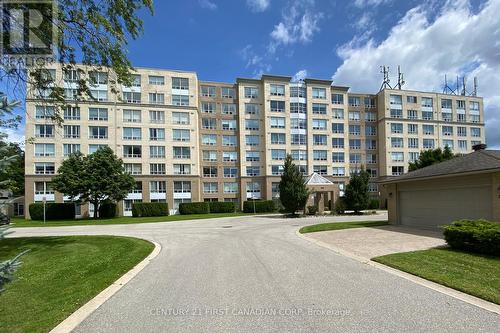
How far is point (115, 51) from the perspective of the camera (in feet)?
44.1

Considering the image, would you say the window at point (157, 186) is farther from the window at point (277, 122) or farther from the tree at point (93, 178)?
the window at point (277, 122)

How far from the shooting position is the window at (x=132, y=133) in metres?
48.2

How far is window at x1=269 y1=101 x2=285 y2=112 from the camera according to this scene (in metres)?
54.3

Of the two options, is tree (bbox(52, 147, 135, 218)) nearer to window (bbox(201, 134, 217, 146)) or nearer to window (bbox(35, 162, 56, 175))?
window (bbox(35, 162, 56, 175))

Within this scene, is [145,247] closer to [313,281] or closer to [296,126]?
[313,281]

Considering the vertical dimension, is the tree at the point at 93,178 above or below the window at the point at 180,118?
below

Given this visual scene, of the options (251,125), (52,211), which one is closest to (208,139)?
(251,125)

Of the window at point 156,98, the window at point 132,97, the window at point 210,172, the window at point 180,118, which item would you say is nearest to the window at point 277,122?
the window at point 210,172

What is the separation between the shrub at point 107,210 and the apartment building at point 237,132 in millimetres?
5220

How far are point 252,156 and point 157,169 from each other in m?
15.3

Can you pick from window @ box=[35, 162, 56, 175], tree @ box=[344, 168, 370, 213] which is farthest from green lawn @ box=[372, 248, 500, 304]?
window @ box=[35, 162, 56, 175]

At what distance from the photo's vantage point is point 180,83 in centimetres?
5116

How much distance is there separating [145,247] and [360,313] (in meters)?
10.0

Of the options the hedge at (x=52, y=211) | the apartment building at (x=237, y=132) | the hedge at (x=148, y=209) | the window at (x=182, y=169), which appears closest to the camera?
the hedge at (x=52, y=211)
